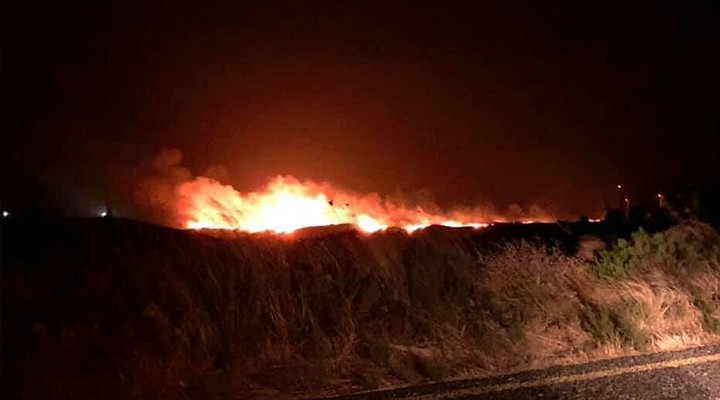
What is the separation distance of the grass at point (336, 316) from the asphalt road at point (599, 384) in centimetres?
60

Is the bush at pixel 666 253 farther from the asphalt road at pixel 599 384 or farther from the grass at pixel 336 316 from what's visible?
the asphalt road at pixel 599 384

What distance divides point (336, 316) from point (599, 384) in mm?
4013

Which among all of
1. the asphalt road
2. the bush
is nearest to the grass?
the bush

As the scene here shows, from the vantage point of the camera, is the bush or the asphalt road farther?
the bush

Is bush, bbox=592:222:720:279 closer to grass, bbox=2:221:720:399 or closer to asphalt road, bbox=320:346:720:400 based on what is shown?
grass, bbox=2:221:720:399

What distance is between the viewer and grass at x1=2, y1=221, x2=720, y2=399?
961 cm

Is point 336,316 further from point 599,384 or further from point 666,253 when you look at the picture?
point 666,253

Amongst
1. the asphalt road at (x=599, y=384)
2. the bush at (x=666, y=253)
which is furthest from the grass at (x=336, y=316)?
the asphalt road at (x=599, y=384)

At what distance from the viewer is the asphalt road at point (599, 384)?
26.9 feet

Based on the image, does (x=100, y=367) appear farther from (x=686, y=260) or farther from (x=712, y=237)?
(x=712, y=237)

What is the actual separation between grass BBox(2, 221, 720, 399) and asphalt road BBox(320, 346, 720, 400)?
1.97ft

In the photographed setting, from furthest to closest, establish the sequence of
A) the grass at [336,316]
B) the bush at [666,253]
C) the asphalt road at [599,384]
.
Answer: the bush at [666,253]
the grass at [336,316]
the asphalt road at [599,384]

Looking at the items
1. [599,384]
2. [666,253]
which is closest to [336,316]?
[599,384]

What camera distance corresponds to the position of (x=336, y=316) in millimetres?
11625
